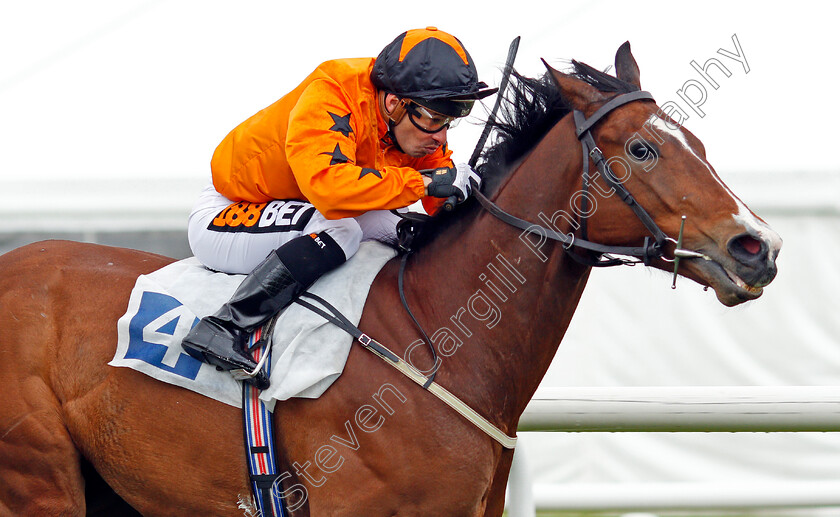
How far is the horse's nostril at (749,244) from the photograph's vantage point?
2.55 metres

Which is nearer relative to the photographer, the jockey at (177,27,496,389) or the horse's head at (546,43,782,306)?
the horse's head at (546,43,782,306)

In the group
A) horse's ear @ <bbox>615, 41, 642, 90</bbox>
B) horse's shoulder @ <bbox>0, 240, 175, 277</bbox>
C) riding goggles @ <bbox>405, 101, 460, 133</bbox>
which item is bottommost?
horse's shoulder @ <bbox>0, 240, 175, 277</bbox>

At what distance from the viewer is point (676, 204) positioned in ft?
8.70

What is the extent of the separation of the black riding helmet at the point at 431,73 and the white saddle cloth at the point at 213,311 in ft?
1.84

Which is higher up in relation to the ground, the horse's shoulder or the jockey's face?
the jockey's face

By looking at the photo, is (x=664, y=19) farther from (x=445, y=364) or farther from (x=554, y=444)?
(x=445, y=364)

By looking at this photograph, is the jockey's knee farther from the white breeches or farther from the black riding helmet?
the black riding helmet

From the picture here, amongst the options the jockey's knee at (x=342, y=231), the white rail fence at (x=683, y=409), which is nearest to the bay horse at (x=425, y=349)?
the jockey's knee at (x=342, y=231)

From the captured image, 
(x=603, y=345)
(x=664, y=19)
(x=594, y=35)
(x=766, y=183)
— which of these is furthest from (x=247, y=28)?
(x=766, y=183)

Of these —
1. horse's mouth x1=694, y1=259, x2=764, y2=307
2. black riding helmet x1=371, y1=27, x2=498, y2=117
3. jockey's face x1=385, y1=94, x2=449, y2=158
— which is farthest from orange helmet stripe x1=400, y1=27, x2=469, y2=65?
horse's mouth x1=694, y1=259, x2=764, y2=307

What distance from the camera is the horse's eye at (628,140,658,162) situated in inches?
106

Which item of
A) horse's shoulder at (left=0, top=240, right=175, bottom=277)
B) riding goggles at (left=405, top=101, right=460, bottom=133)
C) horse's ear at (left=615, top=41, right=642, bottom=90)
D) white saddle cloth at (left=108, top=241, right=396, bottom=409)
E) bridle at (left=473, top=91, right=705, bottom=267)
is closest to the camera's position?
bridle at (left=473, top=91, right=705, bottom=267)

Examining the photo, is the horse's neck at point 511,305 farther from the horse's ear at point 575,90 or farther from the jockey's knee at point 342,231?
the jockey's knee at point 342,231

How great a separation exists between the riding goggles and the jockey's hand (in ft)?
0.66
